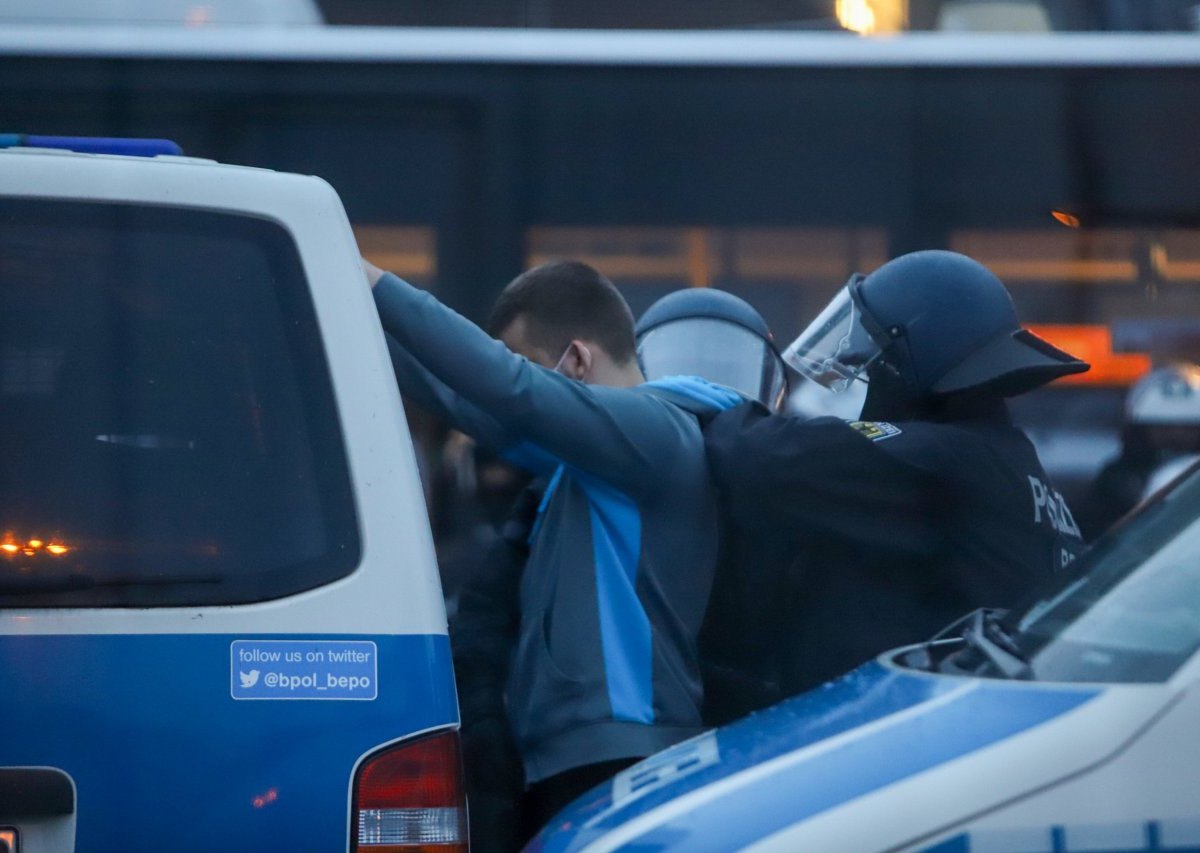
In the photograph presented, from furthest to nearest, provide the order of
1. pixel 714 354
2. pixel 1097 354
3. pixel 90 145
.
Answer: pixel 1097 354
pixel 714 354
pixel 90 145

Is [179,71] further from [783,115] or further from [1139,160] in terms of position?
[1139,160]

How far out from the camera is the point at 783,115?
569 cm

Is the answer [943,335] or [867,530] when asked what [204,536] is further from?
[943,335]

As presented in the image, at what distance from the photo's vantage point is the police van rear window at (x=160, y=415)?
225 cm

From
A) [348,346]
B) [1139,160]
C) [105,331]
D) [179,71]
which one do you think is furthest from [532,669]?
[1139,160]

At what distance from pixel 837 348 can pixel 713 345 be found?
467 millimetres

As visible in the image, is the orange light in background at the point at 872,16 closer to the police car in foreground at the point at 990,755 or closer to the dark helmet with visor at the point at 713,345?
the dark helmet with visor at the point at 713,345

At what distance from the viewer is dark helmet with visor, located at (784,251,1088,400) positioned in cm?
315

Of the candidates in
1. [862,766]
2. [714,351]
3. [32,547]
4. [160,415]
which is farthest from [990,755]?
[714,351]

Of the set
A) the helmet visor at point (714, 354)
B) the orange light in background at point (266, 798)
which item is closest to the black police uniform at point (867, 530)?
the helmet visor at point (714, 354)

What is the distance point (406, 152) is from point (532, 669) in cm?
320

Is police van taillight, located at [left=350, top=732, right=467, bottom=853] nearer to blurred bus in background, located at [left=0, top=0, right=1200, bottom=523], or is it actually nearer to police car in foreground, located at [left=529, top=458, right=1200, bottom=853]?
police car in foreground, located at [left=529, top=458, right=1200, bottom=853]

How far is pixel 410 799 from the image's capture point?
2.29m

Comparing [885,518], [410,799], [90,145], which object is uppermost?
[90,145]
